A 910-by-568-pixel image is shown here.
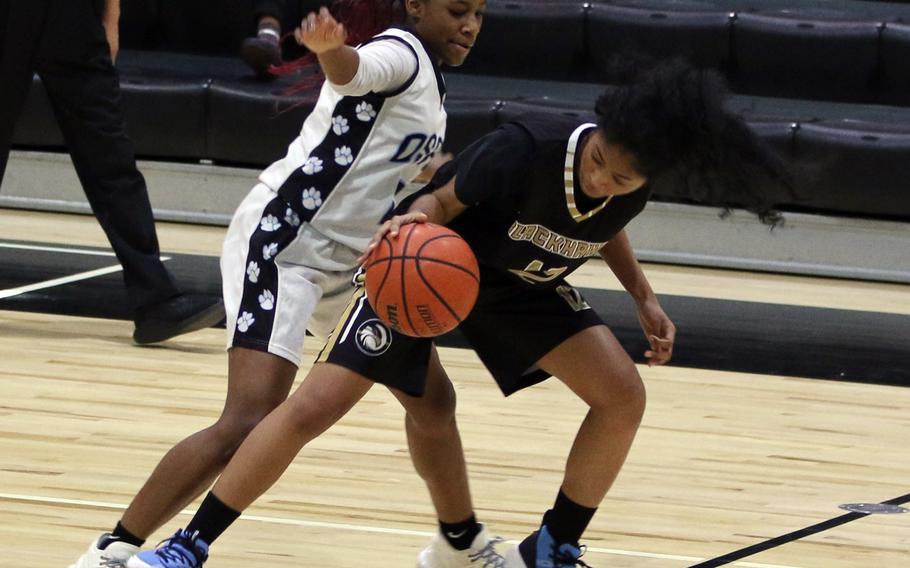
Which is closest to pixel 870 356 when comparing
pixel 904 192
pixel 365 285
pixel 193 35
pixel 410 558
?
pixel 904 192

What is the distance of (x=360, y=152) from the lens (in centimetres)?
261

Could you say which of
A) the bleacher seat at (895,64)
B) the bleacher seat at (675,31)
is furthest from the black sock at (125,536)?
the bleacher seat at (895,64)

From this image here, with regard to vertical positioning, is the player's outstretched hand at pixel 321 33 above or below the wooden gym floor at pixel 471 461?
above

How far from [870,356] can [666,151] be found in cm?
297

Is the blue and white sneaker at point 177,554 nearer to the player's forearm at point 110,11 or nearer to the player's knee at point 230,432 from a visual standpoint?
the player's knee at point 230,432

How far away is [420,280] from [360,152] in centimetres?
38

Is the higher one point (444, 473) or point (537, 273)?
point (537, 273)

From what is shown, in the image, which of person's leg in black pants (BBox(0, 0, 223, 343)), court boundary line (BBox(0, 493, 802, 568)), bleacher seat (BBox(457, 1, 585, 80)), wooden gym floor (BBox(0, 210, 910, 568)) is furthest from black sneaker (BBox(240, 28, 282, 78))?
court boundary line (BBox(0, 493, 802, 568))

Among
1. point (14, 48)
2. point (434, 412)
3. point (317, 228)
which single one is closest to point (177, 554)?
point (434, 412)

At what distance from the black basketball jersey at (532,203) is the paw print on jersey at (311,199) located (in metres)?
0.23

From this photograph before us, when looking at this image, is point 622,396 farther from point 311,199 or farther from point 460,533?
point 311,199

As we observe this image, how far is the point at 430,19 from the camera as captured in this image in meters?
2.67

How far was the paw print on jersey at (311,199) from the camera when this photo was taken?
262 centimetres

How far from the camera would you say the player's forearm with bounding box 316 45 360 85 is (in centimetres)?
237
